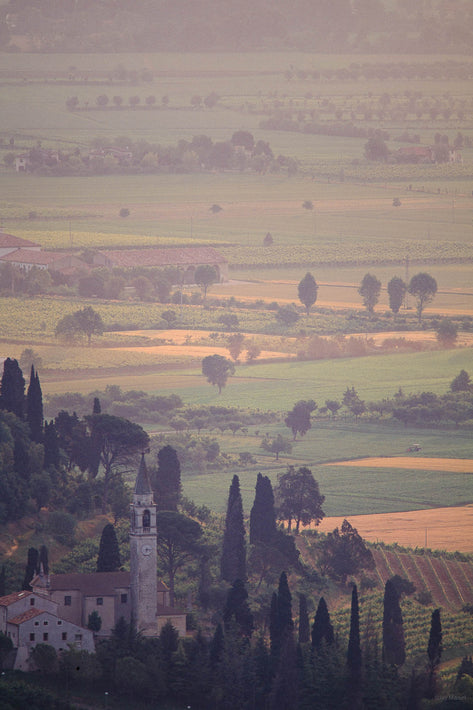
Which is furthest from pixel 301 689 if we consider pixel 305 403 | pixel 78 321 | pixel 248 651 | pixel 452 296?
pixel 452 296

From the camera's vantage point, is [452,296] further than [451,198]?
No

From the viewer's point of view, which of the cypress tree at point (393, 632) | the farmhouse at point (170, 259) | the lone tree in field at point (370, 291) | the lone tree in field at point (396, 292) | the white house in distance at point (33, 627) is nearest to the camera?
the white house in distance at point (33, 627)

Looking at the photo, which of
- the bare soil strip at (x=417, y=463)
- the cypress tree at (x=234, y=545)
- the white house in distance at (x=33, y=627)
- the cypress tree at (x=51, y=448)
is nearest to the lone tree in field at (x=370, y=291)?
the bare soil strip at (x=417, y=463)

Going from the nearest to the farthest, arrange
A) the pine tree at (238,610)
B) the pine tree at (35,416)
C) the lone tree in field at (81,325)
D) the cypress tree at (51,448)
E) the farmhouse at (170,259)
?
the pine tree at (238,610) < the cypress tree at (51,448) < the pine tree at (35,416) < the lone tree in field at (81,325) < the farmhouse at (170,259)

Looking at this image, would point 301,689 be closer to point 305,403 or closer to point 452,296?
point 305,403

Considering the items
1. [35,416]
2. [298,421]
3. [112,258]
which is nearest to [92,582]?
[35,416]

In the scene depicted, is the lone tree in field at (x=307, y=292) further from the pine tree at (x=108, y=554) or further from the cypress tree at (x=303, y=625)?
the pine tree at (x=108, y=554)

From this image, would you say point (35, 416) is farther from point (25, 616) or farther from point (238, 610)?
point (25, 616)

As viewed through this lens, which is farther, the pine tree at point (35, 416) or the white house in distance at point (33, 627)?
the pine tree at point (35, 416)
